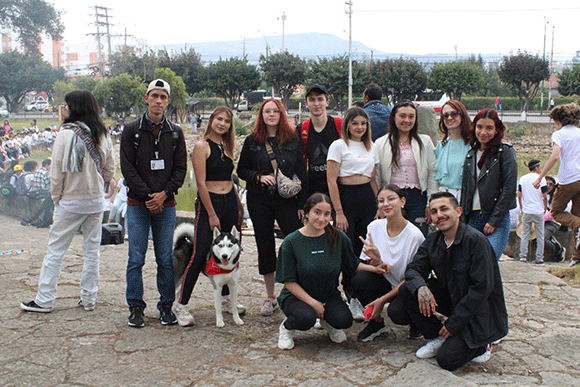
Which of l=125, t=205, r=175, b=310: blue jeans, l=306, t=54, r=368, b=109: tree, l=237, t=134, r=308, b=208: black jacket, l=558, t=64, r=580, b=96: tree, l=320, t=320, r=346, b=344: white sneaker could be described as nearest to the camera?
l=320, t=320, r=346, b=344: white sneaker

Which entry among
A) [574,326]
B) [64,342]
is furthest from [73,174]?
[574,326]

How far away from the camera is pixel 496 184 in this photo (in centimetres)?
396

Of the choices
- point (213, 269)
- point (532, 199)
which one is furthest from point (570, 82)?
point (213, 269)

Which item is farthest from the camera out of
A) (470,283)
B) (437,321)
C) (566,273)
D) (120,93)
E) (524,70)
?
(524,70)

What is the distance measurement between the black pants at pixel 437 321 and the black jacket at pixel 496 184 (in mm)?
758

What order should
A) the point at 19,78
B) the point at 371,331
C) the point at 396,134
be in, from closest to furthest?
the point at 371,331 → the point at 396,134 → the point at 19,78

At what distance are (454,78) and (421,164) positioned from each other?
131 feet

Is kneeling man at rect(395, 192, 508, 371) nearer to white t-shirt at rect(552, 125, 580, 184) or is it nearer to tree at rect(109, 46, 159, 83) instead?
white t-shirt at rect(552, 125, 580, 184)

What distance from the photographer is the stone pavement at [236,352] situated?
10.7ft

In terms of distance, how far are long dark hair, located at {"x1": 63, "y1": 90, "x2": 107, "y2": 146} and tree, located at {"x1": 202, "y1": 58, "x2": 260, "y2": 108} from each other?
3993cm

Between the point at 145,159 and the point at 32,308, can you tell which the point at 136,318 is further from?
the point at 145,159

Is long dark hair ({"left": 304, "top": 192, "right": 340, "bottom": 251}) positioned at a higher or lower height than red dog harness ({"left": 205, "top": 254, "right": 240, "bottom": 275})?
higher

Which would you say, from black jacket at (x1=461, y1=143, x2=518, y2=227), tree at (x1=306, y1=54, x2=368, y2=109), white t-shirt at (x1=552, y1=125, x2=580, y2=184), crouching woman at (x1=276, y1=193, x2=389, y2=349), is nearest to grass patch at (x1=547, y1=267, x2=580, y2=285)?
white t-shirt at (x1=552, y1=125, x2=580, y2=184)

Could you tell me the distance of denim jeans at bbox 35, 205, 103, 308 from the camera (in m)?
4.22
